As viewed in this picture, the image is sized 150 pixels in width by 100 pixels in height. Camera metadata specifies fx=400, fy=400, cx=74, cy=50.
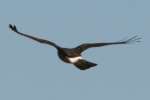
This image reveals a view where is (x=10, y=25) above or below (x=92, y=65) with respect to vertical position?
above

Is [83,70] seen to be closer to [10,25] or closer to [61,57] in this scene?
[61,57]

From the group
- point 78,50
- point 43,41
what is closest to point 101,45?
point 78,50

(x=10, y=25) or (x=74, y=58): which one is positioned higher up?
(x=10, y=25)

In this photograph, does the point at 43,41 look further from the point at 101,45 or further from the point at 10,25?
the point at 101,45

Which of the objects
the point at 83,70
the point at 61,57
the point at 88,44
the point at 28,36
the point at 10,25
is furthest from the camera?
the point at 88,44

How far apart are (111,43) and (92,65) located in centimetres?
444

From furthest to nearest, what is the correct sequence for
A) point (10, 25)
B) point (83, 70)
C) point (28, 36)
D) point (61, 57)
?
point (10, 25) < point (28, 36) < point (61, 57) < point (83, 70)

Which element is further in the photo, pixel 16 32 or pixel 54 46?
pixel 16 32

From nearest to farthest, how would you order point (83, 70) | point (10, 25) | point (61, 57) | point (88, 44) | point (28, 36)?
1. point (83, 70)
2. point (61, 57)
3. point (28, 36)
4. point (10, 25)
5. point (88, 44)

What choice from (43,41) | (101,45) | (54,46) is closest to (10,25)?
(43,41)

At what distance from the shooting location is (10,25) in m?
19.0

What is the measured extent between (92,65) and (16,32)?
470cm

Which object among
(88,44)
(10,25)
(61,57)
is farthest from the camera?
(88,44)

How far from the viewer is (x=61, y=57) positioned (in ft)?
53.1
